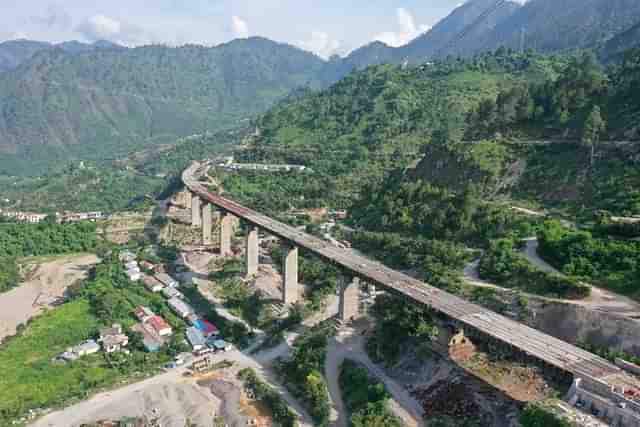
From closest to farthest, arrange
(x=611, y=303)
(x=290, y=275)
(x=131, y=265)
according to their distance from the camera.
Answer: (x=611, y=303) < (x=290, y=275) < (x=131, y=265)

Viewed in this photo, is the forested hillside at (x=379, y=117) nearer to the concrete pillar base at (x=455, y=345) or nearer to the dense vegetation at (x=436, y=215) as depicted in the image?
the dense vegetation at (x=436, y=215)

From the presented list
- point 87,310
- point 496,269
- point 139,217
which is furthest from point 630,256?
point 139,217

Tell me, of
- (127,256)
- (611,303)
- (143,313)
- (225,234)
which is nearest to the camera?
(611,303)

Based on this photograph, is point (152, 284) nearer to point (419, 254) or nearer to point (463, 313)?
point (419, 254)

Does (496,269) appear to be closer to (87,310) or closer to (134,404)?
(134,404)

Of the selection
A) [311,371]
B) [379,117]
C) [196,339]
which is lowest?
[196,339]

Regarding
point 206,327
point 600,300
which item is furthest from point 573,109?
point 206,327

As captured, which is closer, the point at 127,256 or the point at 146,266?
the point at 146,266

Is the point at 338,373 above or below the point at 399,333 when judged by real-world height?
below
